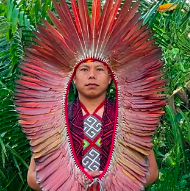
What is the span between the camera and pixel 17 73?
9.34 ft

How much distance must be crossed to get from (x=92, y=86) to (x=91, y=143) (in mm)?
247

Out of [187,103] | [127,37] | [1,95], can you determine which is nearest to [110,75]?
[127,37]

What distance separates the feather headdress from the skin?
35 mm

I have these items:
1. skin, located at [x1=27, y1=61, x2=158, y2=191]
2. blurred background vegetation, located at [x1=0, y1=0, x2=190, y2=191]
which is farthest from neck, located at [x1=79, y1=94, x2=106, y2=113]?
blurred background vegetation, located at [x1=0, y1=0, x2=190, y2=191]

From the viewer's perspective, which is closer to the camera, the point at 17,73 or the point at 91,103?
the point at 91,103

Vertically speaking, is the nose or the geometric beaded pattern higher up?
the nose

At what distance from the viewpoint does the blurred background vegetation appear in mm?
2797

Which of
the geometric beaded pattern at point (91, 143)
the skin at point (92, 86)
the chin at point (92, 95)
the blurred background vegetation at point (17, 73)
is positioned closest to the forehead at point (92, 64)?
the skin at point (92, 86)

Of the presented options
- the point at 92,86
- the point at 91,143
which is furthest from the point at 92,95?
the point at 91,143

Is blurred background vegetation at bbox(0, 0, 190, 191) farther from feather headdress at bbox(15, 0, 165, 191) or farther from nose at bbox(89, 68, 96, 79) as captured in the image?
nose at bbox(89, 68, 96, 79)

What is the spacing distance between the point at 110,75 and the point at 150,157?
400 millimetres

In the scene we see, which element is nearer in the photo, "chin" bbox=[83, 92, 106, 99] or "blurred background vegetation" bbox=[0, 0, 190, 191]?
"chin" bbox=[83, 92, 106, 99]

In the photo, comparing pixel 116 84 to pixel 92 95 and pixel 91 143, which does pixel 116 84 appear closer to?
pixel 92 95

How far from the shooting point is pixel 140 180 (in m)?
2.22
